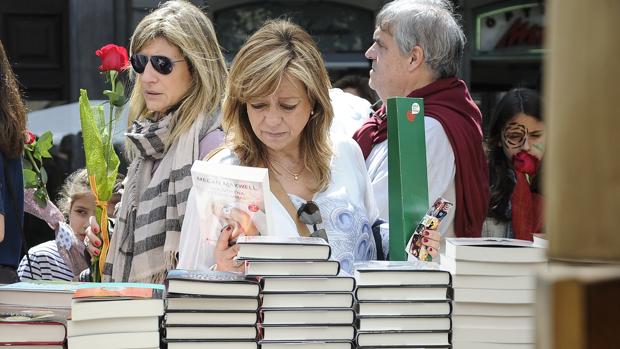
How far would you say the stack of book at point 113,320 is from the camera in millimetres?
2322

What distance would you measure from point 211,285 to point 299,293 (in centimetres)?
20

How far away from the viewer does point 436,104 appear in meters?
3.82

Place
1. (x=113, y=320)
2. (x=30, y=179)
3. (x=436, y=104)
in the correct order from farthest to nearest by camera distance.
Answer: (x=30, y=179), (x=436, y=104), (x=113, y=320)

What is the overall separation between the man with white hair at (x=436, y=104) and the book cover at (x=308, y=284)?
121 cm

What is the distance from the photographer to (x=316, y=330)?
8.01 feet

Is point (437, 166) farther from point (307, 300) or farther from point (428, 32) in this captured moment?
point (307, 300)

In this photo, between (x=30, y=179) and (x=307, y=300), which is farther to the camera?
(x=30, y=179)

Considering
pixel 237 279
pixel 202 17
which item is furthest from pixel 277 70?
pixel 202 17

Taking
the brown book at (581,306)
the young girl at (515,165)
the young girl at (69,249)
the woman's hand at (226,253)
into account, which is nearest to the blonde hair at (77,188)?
the young girl at (69,249)

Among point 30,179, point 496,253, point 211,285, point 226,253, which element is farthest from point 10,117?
point 496,253

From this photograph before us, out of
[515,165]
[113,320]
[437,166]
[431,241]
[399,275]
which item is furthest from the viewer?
[515,165]

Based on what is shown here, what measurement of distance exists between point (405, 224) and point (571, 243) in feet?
6.53

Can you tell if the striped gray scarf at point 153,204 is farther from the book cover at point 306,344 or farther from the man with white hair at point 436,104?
the book cover at point 306,344

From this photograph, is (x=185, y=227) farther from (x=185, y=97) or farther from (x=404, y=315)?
(x=185, y=97)
